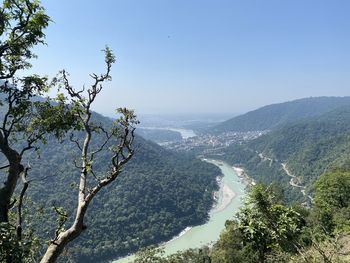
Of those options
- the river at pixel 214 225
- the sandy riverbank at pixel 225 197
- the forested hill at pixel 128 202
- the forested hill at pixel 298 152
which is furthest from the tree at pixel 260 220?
the sandy riverbank at pixel 225 197

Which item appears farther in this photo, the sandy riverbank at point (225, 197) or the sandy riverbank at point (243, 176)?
the sandy riverbank at point (243, 176)

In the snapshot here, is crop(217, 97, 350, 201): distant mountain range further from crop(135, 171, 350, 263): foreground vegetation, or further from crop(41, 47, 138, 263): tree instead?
crop(41, 47, 138, 263): tree

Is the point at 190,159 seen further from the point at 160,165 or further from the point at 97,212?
the point at 97,212

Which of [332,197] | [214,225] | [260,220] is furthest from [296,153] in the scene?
[260,220]

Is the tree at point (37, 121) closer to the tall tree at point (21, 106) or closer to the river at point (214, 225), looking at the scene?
the tall tree at point (21, 106)

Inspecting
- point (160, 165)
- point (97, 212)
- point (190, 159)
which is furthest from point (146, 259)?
point (190, 159)

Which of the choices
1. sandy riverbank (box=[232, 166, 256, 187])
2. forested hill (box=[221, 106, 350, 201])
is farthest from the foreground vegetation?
sandy riverbank (box=[232, 166, 256, 187])

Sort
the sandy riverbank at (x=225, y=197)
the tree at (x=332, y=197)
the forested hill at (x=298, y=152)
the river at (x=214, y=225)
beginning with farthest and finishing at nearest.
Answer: the forested hill at (x=298, y=152), the sandy riverbank at (x=225, y=197), the river at (x=214, y=225), the tree at (x=332, y=197)
